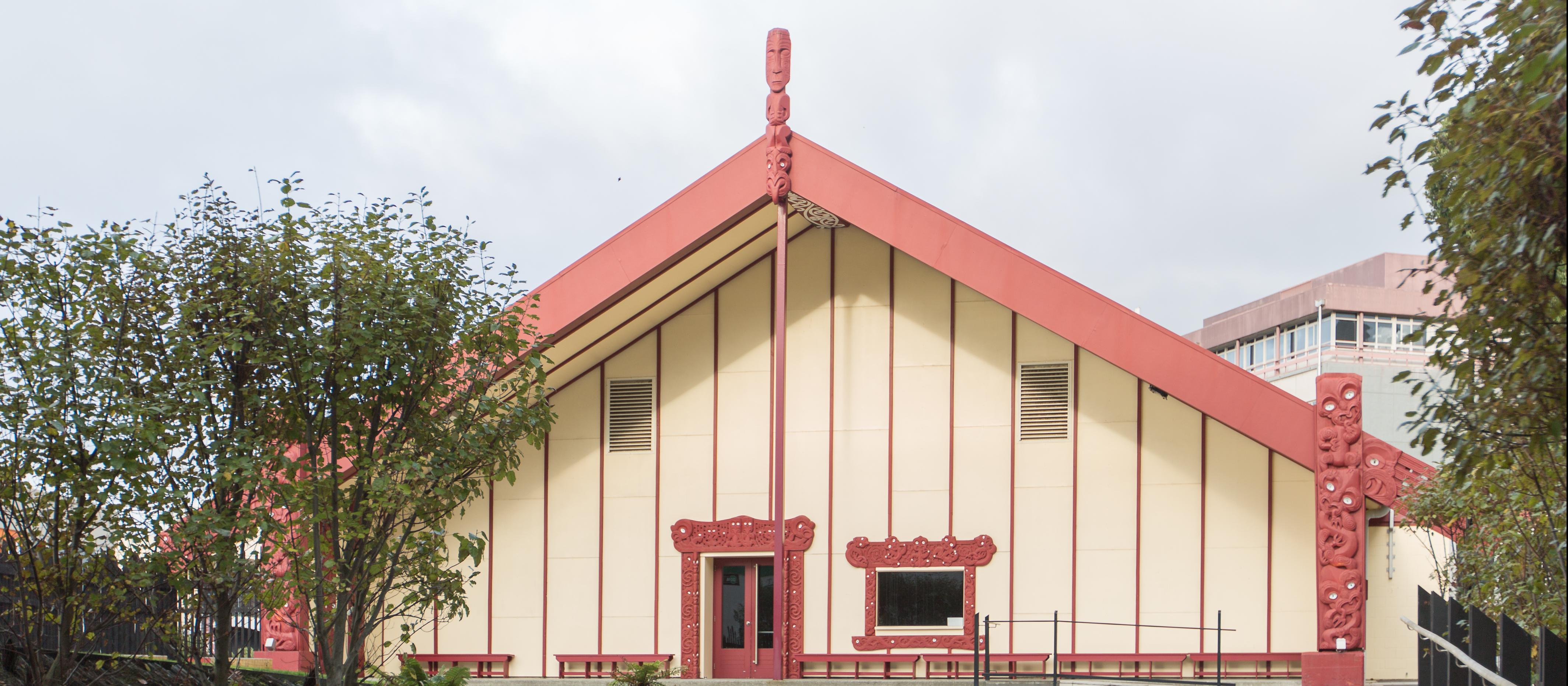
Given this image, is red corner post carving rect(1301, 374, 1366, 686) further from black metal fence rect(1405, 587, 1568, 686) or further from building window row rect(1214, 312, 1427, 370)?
building window row rect(1214, 312, 1427, 370)

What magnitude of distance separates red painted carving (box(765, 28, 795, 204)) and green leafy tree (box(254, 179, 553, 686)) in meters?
7.00

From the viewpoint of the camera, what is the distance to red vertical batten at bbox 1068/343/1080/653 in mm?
15500

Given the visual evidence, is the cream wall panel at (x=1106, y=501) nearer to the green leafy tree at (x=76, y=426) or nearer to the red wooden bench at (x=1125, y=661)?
the red wooden bench at (x=1125, y=661)

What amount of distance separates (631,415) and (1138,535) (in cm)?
661

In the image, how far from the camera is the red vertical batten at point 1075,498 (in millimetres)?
15500

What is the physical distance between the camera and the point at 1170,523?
1538 centimetres

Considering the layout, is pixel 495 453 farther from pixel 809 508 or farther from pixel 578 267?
pixel 809 508

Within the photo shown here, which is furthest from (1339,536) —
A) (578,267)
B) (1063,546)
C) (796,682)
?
(578,267)

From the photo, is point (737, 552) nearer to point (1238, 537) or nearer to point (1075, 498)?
point (1075, 498)

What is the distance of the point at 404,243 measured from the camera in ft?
26.9

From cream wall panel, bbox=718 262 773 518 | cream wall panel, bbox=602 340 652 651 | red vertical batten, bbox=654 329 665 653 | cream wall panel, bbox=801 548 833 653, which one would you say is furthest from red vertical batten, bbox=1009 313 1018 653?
cream wall panel, bbox=602 340 652 651

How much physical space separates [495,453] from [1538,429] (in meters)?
6.08

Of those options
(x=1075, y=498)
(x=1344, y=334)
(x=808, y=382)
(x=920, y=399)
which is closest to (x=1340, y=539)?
(x=1075, y=498)

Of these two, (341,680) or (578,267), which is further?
(578,267)
